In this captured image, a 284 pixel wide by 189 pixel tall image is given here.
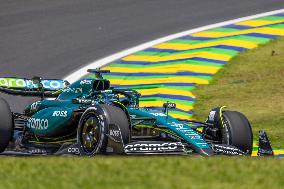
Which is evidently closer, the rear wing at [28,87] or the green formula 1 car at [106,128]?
the green formula 1 car at [106,128]

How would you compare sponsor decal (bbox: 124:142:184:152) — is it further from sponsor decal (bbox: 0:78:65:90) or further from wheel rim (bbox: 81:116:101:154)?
sponsor decal (bbox: 0:78:65:90)

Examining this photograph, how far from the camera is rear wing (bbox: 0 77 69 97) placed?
15.0 m

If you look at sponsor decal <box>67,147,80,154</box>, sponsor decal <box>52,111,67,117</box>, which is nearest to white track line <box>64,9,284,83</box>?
sponsor decal <box>52,111,67,117</box>

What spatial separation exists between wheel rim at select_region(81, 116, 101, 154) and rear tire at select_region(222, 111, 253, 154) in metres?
2.20

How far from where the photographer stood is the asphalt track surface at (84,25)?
22.2m

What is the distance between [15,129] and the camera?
558 inches

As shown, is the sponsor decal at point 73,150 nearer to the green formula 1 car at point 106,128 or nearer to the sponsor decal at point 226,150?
the green formula 1 car at point 106,128

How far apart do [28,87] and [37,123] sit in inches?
56.1

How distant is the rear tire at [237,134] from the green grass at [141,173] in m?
3.77

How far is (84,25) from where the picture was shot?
1003 inches

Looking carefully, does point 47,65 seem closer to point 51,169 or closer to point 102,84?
point 102,84

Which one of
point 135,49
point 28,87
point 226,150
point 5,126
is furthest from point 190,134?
point 135,49

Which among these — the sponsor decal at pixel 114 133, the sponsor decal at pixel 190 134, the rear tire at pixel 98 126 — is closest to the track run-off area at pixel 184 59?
the sponsor decal at pixel 190 134

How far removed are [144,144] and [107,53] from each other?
34.2ft
